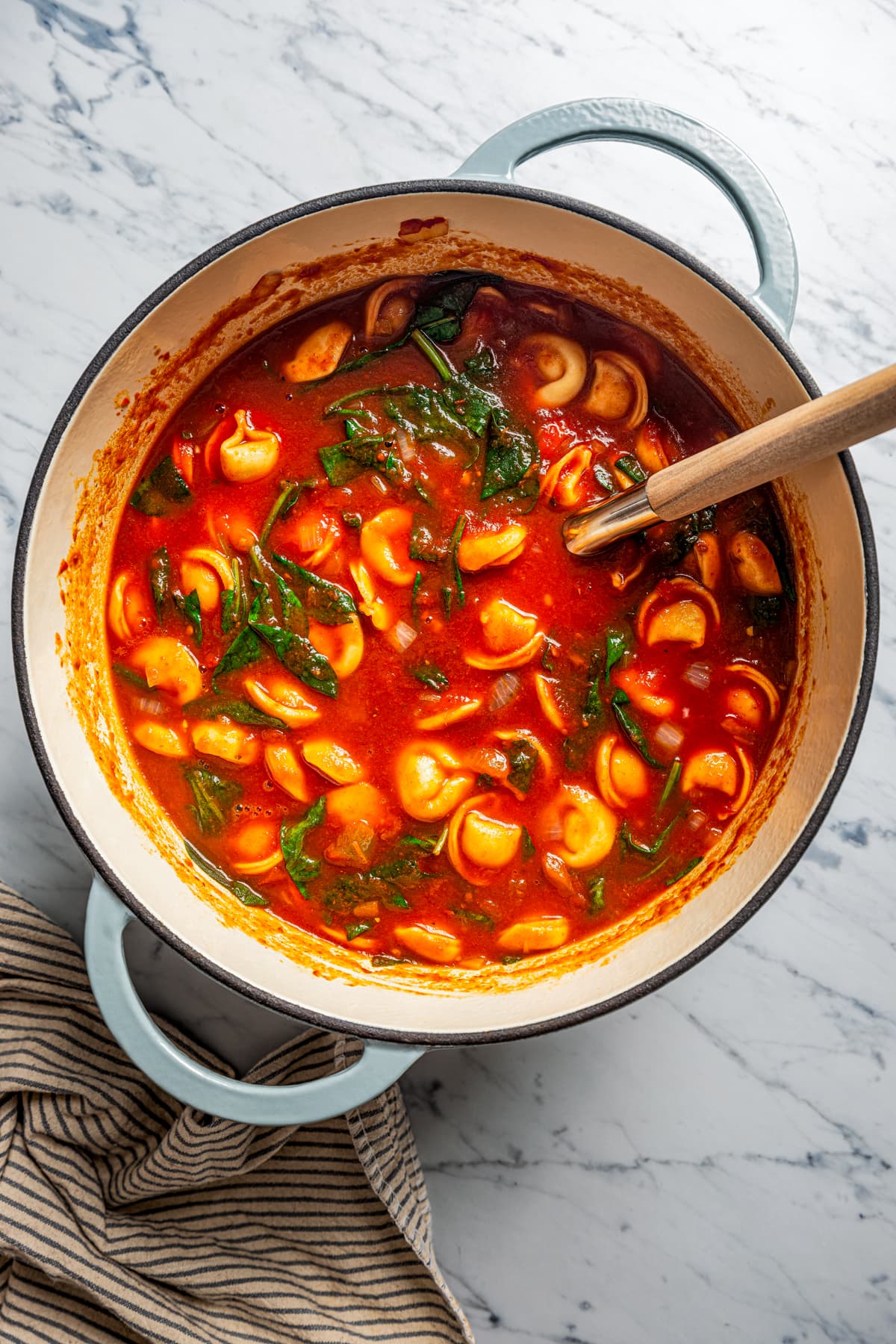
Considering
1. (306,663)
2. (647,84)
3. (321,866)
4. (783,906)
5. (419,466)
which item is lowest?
(321,866)

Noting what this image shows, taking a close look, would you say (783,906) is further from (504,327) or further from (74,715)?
(74,715)

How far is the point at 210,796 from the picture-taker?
2365mm

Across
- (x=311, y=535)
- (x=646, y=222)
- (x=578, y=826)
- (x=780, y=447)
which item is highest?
(x=646, y=222)

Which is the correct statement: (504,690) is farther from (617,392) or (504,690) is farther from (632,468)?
(617,392)

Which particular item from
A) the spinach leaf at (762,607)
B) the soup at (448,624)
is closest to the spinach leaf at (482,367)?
the soup at (448,624)

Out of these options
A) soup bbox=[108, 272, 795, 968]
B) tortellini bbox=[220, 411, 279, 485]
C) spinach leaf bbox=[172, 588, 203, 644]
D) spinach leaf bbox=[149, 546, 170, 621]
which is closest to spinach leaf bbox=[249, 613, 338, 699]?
soup bbox=[108, 272, 795, 968]

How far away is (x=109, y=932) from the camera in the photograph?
2.06 metres

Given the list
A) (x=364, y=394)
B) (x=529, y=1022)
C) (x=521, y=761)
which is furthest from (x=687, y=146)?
(x=529, y=1022)

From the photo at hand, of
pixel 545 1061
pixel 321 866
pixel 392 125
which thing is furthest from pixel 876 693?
pixel 392 125

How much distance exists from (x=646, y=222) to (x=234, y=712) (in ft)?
4.99

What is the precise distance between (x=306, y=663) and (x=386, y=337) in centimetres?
77

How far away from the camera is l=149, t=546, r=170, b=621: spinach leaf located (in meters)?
2.33

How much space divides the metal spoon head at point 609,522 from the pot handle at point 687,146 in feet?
1.48

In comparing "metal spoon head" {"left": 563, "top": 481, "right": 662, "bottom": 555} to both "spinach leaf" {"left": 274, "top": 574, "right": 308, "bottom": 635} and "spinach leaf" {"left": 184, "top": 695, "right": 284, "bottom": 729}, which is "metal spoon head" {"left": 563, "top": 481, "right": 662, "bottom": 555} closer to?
"spinach leaf" {"left": 274, "top": 574, "right": 308, "bottom": 635}
